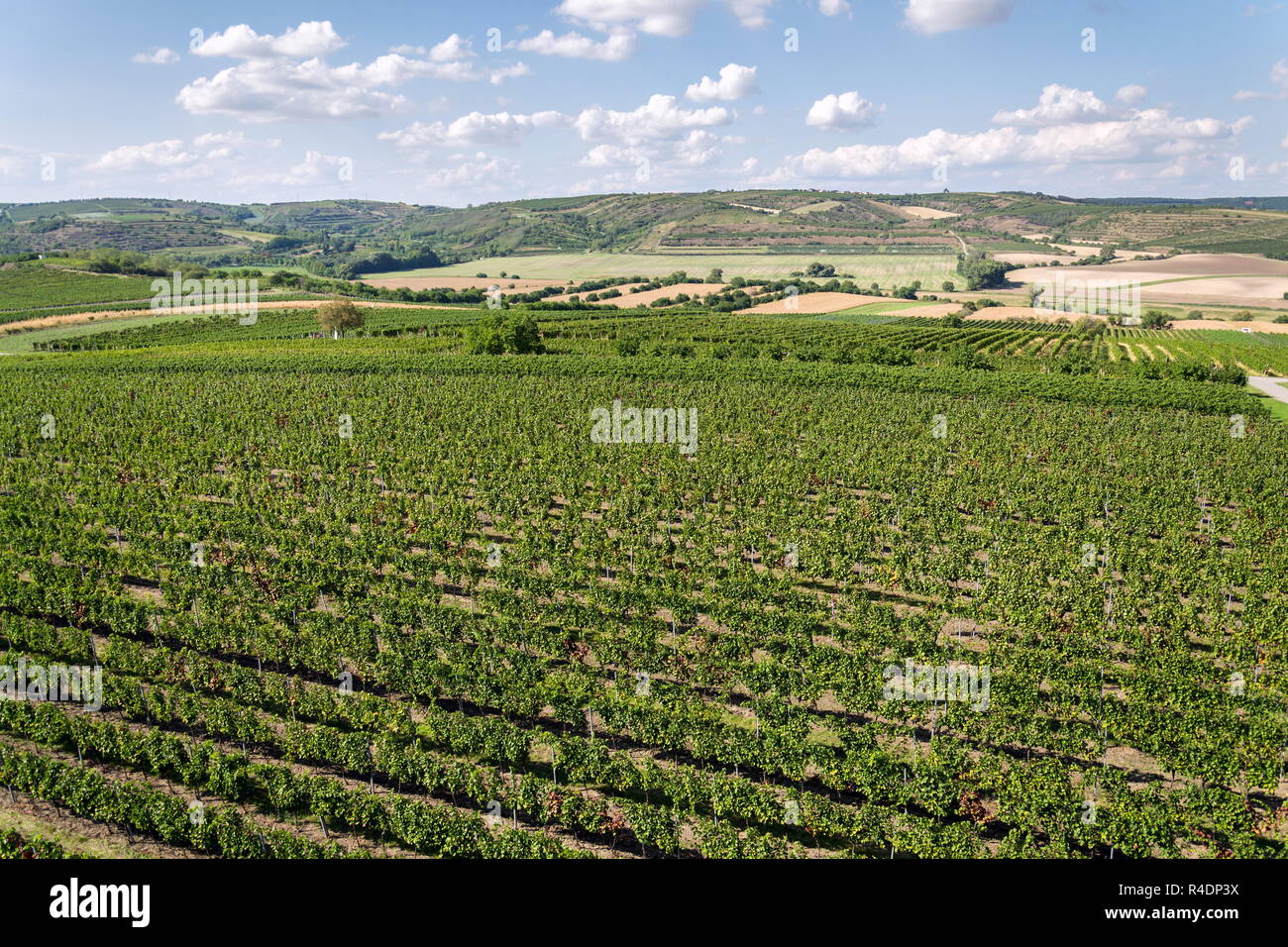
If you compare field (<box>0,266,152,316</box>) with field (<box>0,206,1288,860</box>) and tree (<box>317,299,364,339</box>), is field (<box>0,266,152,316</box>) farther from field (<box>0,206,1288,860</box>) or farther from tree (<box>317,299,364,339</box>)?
field (<box>0,206,1288,860</box>)

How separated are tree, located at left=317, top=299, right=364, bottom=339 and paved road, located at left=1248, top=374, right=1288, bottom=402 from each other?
11880 cm

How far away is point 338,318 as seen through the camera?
116m

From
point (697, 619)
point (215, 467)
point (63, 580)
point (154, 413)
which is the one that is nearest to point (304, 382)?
point (154, 413)

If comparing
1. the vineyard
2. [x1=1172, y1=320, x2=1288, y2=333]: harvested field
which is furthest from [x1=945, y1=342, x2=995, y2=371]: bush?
[x1=1172, y1=320, x2=1288, y2=333]: harvested field

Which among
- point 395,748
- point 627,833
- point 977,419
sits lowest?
point 627,833

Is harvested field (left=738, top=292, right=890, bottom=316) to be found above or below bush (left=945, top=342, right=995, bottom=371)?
above

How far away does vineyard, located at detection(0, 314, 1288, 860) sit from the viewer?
64.9 ft

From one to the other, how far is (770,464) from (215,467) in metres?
39.2

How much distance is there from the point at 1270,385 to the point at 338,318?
4857 inches

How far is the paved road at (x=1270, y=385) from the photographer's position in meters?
77.1

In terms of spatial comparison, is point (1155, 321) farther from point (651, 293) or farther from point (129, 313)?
point (129, 313)

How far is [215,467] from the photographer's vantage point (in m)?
52.7

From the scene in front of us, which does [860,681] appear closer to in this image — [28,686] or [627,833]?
[627,833]

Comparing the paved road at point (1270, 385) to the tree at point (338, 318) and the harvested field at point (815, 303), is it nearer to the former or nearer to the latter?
the harvested field at point (815, 303)
